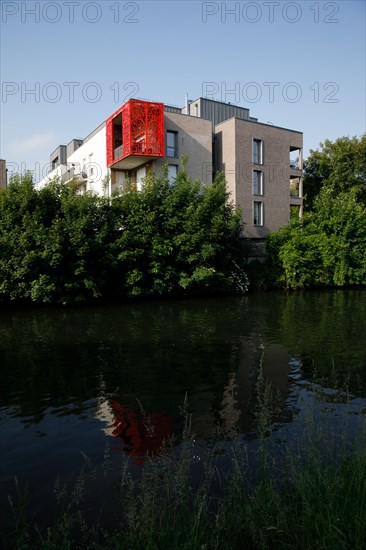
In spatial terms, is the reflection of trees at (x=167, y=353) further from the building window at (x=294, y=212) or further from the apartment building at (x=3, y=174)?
the apartment building at (x=3, y=174)

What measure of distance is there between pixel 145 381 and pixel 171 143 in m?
29.3

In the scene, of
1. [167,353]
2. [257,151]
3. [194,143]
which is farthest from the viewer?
[257,151]

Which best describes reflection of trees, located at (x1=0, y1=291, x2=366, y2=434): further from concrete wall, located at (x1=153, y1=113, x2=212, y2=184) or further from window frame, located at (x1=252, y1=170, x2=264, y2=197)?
window frame, located at (x1=252, y1=170, x2=264, y2=197)

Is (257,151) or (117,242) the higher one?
(257,151)

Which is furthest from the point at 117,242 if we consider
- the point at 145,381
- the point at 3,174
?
the point at 3,174

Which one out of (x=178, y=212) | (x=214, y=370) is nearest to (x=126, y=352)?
(x=214, y=370)

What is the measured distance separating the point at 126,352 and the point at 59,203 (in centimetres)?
1532

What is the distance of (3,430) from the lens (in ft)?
23.9

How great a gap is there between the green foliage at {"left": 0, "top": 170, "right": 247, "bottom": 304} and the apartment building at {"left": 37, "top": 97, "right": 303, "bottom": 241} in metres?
5.89

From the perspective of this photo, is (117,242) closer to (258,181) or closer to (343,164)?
(258,181)

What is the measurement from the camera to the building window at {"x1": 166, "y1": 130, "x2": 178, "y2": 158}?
36094 mm

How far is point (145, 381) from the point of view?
9.92 m

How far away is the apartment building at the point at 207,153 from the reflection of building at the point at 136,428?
27.2 m

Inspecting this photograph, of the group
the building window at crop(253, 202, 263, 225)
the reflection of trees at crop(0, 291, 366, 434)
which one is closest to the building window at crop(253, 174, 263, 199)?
the building window at crop(253, 202, 263, 225)
